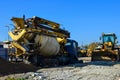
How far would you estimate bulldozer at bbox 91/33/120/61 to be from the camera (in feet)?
116

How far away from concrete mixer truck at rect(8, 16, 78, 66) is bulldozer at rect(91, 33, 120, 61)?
8.75 meters

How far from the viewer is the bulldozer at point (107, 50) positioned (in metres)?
35.4

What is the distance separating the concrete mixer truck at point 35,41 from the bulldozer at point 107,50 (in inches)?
345

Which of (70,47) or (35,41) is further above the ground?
(35,41)

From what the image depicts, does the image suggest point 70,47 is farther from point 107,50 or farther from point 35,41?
point 35,41

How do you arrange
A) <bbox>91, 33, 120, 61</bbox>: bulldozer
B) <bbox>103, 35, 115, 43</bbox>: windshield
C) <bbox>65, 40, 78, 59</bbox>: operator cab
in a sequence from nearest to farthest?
<bbox>65, 40, 78, 59</bbox>: operator cab
<bbox>91, 33, 120, 61</bbox>: bulldozer
<bbox>103, 35, 115, 43</bbox>: windshield

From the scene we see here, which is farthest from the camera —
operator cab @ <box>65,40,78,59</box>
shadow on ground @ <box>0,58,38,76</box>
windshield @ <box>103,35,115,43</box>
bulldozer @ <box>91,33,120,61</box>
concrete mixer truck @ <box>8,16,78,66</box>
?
windshield @ <box>103,35,115,43</box>

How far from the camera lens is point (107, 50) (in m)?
35.3

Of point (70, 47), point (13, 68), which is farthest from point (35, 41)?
point (70, 47)

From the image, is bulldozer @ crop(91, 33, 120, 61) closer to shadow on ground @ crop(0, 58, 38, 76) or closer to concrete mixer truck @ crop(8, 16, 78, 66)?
concrete mixer truck @ crop(8, 16, 78, 66)

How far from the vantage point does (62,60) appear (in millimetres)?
29094

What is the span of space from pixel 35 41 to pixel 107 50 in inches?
502

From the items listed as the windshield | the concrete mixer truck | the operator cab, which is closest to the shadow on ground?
the concrete mixer truck

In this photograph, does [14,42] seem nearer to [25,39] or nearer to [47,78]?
[25,39]
